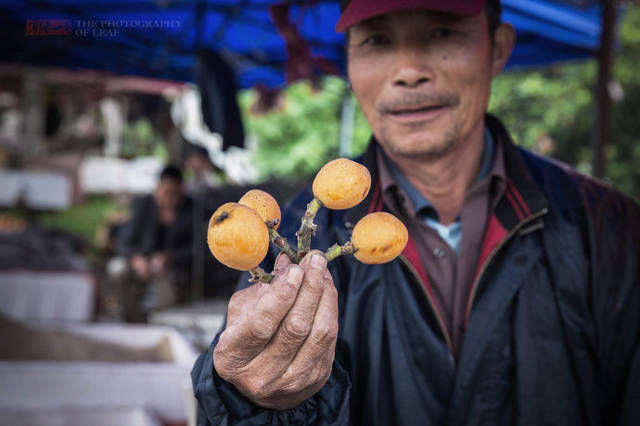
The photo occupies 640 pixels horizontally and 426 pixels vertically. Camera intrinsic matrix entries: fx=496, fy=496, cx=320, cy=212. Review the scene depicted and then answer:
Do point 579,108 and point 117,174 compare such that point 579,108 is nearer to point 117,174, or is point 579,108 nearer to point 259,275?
point 259,275

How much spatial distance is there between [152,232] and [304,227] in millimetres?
5667

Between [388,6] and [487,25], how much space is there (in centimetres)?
41

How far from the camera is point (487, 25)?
150 cm

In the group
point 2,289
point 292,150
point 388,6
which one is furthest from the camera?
point 292,150

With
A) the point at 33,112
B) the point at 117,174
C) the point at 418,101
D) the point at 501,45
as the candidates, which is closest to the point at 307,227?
the point at 418,101

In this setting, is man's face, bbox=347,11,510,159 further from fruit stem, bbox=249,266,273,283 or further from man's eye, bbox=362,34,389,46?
fruit stem, bbox=249,266,273,283

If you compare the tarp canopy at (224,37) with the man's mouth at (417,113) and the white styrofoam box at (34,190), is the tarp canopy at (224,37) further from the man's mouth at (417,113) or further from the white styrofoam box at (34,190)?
the white styrofoam box at (34,190)

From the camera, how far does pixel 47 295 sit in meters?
4.76

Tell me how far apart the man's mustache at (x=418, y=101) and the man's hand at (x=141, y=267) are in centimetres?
520

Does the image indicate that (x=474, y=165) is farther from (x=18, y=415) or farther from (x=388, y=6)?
(x=18, y=415)

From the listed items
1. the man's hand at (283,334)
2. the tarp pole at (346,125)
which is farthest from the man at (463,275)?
the tarp pole at (346,125)

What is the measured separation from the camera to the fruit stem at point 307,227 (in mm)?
761

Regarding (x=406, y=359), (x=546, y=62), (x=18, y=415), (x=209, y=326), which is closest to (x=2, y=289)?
(x=209, y=326)

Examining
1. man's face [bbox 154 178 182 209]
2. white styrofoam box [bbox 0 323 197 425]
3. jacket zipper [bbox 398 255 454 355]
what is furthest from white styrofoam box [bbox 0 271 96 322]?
jacket zipper [bbox 398 255 454 355]
